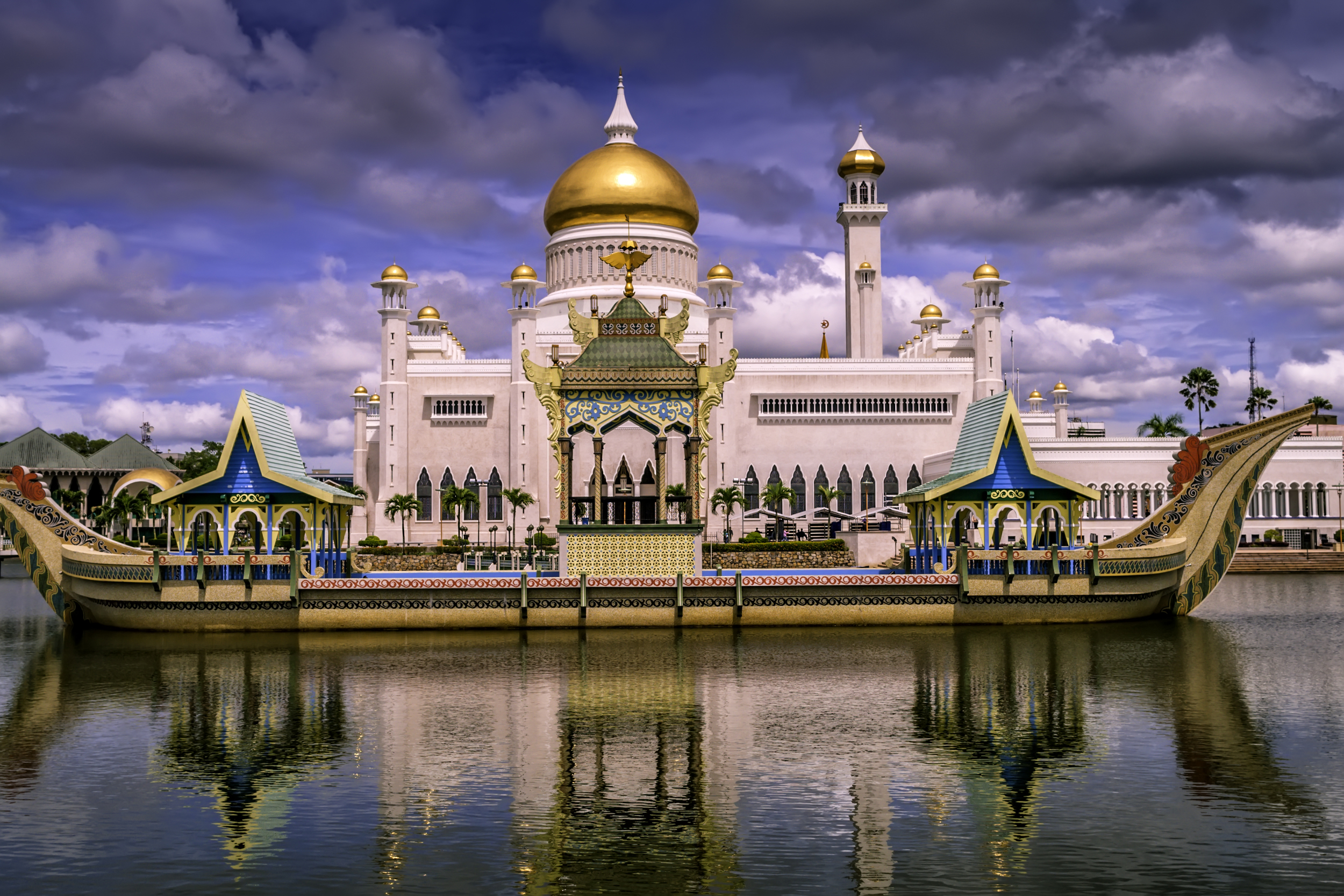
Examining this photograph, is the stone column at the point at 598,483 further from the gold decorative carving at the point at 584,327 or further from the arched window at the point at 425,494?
the arched window at the point at 425,494

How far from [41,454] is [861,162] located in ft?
188

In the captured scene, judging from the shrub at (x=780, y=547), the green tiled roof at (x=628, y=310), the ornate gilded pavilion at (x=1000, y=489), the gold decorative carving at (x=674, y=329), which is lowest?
the shrub at (x=780, y=547)

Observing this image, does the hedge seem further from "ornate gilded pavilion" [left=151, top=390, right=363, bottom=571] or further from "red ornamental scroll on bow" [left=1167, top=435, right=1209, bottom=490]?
"ornate gilded pavilion" [left=151, top=390, right=363, bottom=571]

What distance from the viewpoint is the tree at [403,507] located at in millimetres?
58844

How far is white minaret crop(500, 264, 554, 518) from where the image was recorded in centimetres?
6150

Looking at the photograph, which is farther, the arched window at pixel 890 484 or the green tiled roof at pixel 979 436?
the arched window at pixel 890 484

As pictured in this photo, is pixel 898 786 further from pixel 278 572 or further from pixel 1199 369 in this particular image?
pixel 1199 369

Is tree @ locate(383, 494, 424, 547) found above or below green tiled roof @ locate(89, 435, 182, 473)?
below

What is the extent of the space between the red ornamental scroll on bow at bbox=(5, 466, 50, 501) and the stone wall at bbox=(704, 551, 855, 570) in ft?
74.2

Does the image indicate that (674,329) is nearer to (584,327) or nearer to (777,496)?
(584,327)

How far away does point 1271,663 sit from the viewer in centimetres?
2203

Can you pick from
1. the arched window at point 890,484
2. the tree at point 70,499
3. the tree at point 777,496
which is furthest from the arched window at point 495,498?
the tree at point 70,499

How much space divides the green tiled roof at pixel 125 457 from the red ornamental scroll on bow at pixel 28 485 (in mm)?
51005

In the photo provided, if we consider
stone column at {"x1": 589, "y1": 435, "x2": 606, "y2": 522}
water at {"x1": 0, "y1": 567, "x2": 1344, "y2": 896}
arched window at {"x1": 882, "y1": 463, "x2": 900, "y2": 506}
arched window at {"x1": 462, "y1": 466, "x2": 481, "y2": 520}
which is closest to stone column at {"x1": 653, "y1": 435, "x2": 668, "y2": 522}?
stone column at {"x1": 589, "y1": 435, "x2": 606, "y2": 522}
